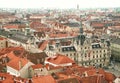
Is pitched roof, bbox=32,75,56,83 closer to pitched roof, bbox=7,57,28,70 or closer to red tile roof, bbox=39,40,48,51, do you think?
pitched roof, bbox=7,57,28,70

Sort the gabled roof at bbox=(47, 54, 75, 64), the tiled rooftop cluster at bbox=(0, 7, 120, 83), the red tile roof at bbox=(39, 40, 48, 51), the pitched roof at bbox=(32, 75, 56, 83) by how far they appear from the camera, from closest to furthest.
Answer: the pitched roof at bbox=(32, 75, 56, 83) → the tiled rooftop cluster at bbox=(0, 7, 120, 83) → the gabled roof at bbox=(47, 54, 75, 64) → the red tile roof at bbox=(39, 40, 48, 51)

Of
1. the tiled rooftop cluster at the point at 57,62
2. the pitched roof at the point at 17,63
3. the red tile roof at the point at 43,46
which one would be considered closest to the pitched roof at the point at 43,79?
the tiled rooftop cluster at the point at 57,62

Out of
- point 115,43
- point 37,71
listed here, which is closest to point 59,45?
point 37,71

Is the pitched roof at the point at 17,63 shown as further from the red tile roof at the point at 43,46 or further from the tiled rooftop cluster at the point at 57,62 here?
the red tile roof at the point at 43,46

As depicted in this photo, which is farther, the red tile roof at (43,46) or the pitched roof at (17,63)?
the red tile roof at (43,46)

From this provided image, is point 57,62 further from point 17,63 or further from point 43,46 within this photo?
point 43,46

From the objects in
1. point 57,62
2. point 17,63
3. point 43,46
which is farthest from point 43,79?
point 43,46

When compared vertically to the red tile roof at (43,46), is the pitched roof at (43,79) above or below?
above

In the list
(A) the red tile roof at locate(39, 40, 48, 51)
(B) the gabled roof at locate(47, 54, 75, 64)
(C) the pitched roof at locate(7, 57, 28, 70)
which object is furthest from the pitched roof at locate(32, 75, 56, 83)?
(A) the red tile roof at locate(39, 40, 48, 51)
